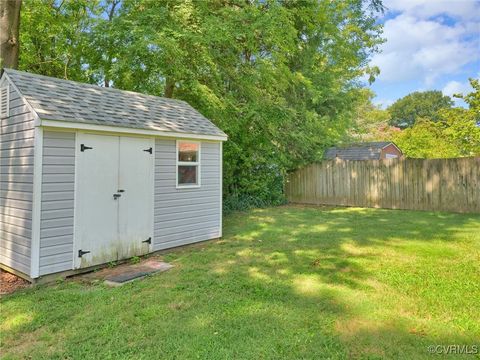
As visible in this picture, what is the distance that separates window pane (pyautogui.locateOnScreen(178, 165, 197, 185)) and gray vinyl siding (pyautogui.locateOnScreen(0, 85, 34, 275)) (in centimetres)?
259

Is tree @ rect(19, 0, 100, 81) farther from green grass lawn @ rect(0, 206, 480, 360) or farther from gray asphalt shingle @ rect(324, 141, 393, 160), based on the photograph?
gray asphalt shingle @ rect(324, 141, 393, 160)

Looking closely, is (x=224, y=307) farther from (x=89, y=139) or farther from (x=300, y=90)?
(x=300, y=90)

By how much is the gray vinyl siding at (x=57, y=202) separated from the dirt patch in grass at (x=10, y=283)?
1.35ft

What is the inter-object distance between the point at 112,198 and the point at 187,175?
5.72ft

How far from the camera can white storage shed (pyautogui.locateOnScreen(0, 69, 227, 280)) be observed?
14.8ft

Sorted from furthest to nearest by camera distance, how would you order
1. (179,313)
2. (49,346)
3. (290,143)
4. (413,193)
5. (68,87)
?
(290,143) → (413,193) → (68,87) → (179,313) → (49,346)

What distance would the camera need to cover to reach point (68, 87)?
5.66 m

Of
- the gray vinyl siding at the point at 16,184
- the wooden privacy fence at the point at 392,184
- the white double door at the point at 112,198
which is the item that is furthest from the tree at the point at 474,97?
the gray vinyl siding at the point at 16,184

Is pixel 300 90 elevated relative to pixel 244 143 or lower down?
elevated

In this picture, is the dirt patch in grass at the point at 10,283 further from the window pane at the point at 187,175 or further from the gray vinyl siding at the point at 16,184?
the window pane at the point at 187,175

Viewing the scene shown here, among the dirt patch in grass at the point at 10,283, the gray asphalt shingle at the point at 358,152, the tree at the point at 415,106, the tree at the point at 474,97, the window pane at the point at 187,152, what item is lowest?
the dirt patch in grass at the point at 10,283

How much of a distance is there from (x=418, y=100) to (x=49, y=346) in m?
56.3

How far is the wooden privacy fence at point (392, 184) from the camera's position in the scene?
9773mm

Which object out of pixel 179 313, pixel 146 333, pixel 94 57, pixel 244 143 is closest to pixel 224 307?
pixel 179 313
